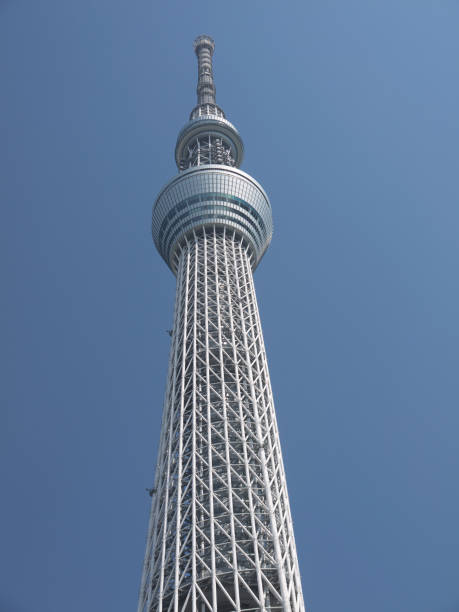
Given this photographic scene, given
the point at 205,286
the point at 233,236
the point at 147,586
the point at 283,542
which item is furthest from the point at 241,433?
the point at 233,236

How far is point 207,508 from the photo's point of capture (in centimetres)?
5150

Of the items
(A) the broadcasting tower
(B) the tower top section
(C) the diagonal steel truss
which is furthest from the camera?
(B) the tower top section

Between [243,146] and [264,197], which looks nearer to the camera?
[264,197]

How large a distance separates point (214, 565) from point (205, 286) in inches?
1282

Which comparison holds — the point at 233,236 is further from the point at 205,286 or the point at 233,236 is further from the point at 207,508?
the point at 207,508

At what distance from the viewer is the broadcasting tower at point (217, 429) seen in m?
46.8

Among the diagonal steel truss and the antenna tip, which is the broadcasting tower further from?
the antenna tip

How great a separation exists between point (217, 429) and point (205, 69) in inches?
3019

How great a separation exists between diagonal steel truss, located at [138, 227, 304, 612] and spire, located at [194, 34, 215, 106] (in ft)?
141

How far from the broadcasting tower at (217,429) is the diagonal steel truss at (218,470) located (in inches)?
4.1

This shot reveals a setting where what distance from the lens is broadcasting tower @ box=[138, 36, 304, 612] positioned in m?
46.8

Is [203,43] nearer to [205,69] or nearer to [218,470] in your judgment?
[205,69]

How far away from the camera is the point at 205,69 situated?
114 m

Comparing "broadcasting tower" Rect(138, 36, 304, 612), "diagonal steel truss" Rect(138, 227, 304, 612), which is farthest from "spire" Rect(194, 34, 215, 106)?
"diagonal steel truss" Rect(138, 227, 304, 612)
